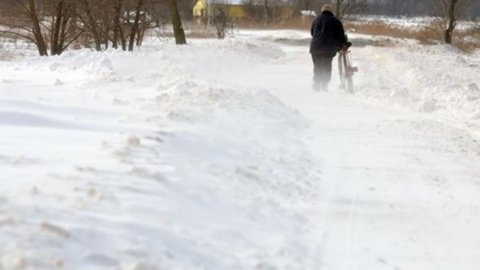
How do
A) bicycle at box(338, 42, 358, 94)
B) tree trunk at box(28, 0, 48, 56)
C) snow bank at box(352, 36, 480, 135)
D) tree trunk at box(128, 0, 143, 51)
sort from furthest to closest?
1. tree trunk at box(128, 0, 143, 51)
2. tree trunk at box(28, 0, 48, 56)
3. bicycle at box(338, 42, 358, 94)
4. snow bank at box(352, 36, 480, 135)

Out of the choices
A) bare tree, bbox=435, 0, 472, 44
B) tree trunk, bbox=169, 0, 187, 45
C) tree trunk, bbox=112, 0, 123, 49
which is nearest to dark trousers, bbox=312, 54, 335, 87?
tree trunk, bbox=112, 0, 123, 49

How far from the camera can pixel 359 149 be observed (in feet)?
23.1

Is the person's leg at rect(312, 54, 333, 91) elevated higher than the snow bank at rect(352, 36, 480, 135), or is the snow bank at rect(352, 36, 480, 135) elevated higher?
the person's leg at rect(312, 54, 333, 91)

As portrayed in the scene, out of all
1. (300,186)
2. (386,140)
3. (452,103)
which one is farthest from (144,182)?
(452,103)

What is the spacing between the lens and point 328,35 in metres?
11.8

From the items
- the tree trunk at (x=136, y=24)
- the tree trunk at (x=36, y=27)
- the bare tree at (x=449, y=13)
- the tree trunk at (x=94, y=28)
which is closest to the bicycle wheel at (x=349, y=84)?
the tree trunk at (x=94, y=28)

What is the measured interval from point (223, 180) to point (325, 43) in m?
7.46

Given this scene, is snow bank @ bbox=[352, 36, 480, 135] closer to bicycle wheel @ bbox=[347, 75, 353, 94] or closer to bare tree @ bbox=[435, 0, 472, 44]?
bicycle wheel @ bbox=[347, 75, 353, 94]

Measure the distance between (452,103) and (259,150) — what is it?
16.3 ft

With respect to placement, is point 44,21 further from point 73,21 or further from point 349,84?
point 349,84

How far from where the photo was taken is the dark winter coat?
11.8 meters

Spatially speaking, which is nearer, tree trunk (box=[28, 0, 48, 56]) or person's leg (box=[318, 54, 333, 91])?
person's leg (box=[318, 54, 333, 91])

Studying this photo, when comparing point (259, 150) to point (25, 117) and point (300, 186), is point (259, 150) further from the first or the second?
point (25, 117)

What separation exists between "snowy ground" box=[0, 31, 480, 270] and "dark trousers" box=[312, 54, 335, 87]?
7.37ft
